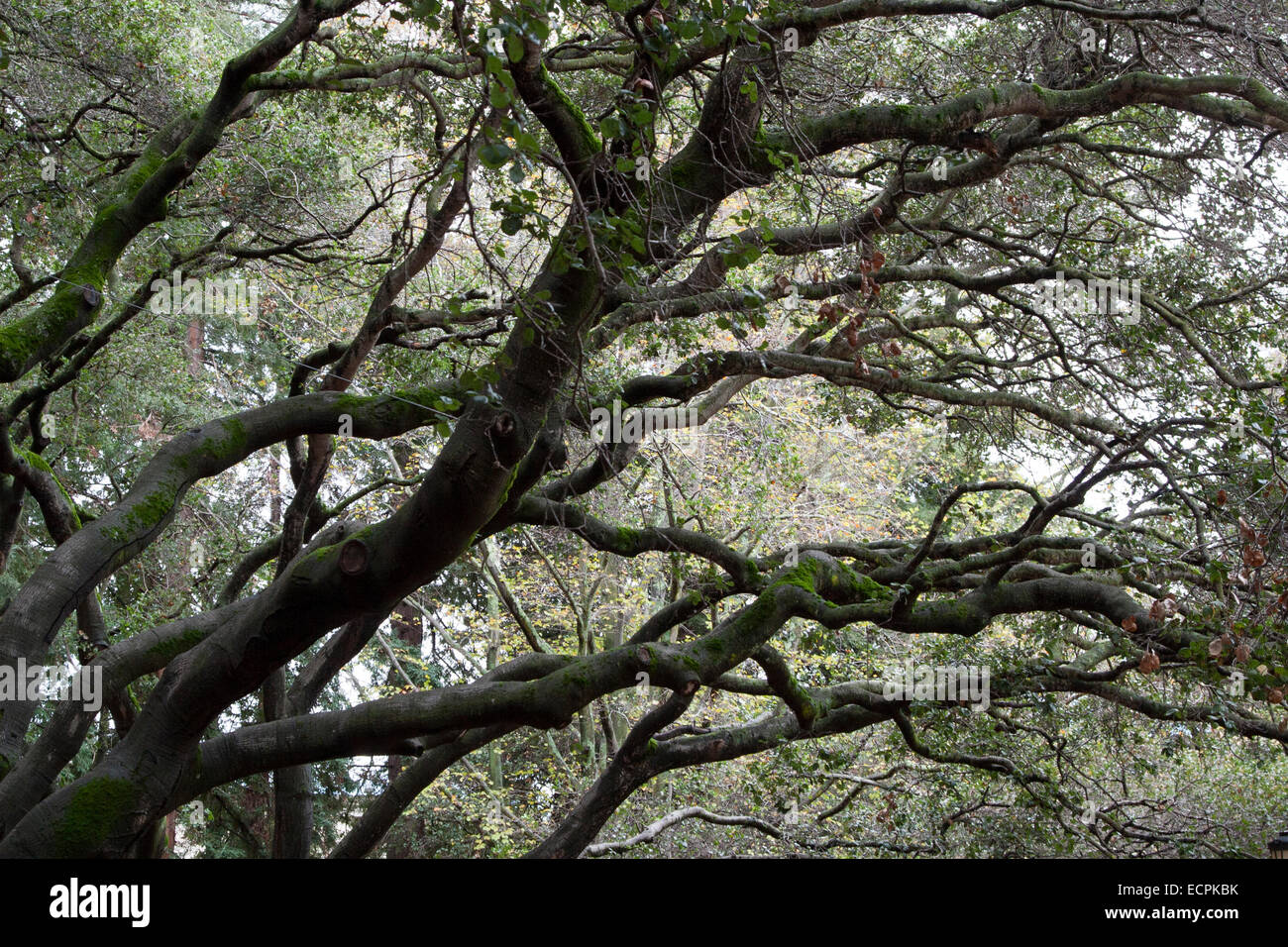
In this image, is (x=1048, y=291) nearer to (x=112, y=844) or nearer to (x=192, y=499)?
(x=112, y=844)

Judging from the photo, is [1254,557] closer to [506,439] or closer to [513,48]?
[506,439]

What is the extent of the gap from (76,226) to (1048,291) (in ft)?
23.5

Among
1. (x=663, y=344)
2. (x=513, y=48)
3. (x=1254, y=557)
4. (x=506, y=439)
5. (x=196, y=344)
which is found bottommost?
(x=1254, y=557)

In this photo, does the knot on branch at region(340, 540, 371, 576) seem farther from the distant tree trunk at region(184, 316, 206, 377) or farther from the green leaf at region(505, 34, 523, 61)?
the distant tree trunk at region(184, 316, 206, 377)

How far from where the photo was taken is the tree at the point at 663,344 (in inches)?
148

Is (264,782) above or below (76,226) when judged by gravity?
below

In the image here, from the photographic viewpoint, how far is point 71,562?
17.3 ft

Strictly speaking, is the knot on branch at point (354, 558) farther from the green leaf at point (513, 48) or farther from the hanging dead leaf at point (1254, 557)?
the hanging dead leaf at point (1254, 557)

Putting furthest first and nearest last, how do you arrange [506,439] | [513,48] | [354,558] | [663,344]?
[663,344] < [354,558] < [506,439] < [513,48]

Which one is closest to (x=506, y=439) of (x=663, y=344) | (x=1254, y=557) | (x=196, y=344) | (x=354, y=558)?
(x=354, y=558)

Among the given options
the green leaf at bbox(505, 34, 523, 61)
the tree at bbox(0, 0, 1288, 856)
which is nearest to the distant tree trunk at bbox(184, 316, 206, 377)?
the tree at bbox(0, 0, 1288, 856)

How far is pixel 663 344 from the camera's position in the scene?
376 inches

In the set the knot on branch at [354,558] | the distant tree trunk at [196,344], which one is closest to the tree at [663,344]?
the knot on branch at [354,558]
